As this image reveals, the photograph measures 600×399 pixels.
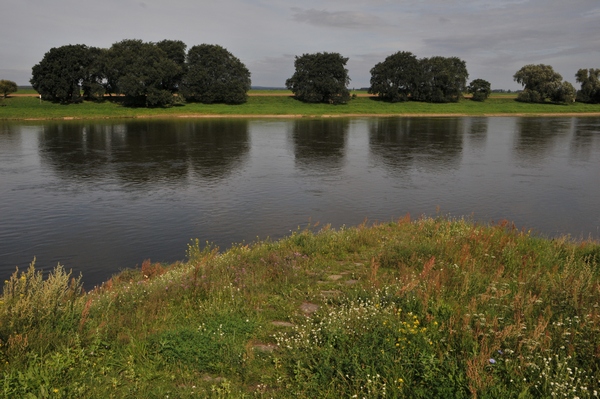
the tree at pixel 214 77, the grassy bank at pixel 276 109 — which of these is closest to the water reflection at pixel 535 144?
the grassy bank at pixel 276 109

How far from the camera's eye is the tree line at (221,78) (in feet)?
300

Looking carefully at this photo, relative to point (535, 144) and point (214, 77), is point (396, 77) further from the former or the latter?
point (535, 144)

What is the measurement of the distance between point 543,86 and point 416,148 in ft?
312

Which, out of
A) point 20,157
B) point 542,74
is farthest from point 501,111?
point 20,157

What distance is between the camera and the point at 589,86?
403 ft

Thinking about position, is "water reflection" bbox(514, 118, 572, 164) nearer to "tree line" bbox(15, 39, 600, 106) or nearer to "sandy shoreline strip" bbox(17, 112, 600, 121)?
"sandy shoreline strip" bbox(17, 112, 600, 121)

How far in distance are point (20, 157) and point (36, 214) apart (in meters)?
20.5

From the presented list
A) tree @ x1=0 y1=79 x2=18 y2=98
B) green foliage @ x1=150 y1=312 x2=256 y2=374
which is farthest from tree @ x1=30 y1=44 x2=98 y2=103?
green foliage @ x1=150 y1=312 x2=256 y2=374

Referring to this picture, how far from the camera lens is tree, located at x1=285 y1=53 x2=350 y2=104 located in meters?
110

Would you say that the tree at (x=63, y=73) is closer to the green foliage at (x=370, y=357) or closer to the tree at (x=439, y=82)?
the tree at (x=439, y=82)

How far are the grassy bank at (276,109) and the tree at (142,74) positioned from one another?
2.96m

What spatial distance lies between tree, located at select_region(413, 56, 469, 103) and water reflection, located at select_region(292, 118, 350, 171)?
6231cm

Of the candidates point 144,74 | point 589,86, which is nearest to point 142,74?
point 144,74

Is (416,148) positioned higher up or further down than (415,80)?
further down
